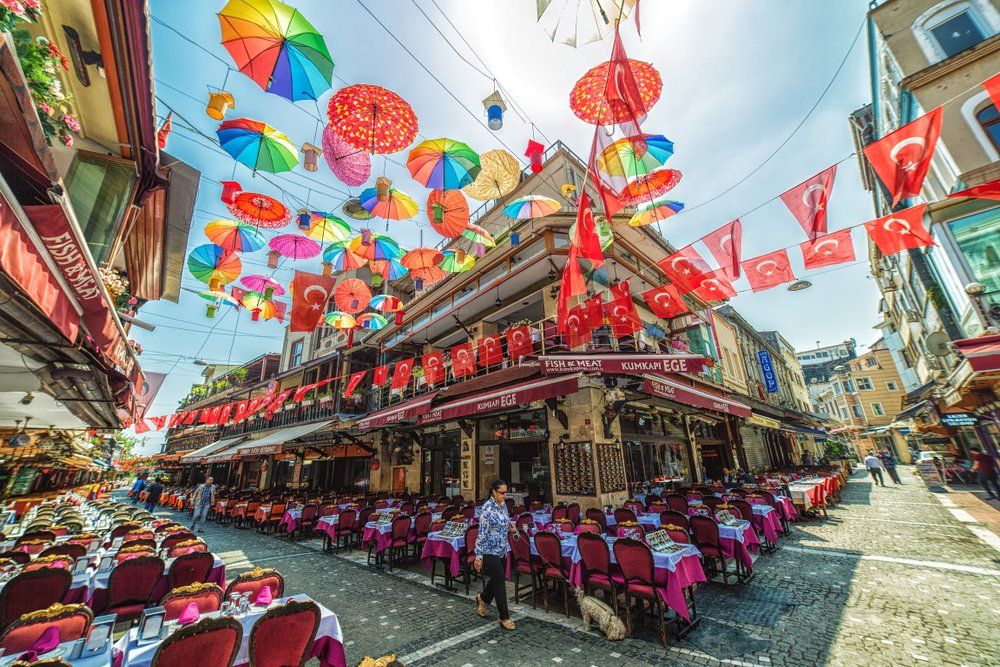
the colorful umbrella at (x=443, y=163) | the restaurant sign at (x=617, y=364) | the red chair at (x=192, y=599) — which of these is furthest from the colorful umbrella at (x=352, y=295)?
the red chair at (x=192, y=599)

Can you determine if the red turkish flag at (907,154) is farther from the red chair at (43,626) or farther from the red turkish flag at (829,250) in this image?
the red chair at (43,626)

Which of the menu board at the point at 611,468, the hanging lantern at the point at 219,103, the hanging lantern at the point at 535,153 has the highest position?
the hanging lantern at the point at 535,153

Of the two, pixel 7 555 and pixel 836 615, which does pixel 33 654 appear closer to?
pixel 7 555

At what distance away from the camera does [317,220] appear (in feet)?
26.4

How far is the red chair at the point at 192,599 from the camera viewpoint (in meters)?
3.27

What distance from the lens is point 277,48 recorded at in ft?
15.1

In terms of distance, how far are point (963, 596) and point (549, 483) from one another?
786 cm

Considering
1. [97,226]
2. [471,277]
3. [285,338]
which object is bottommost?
[97,226]

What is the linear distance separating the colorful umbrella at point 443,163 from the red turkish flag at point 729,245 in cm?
453

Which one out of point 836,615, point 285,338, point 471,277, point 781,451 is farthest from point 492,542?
point 781,451

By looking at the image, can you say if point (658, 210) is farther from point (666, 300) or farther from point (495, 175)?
point (495, 175)

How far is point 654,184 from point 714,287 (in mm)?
3056

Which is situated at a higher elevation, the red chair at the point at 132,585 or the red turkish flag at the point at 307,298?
the red turkish flag at the point at 307,298

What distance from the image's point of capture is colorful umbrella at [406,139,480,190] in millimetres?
6188
